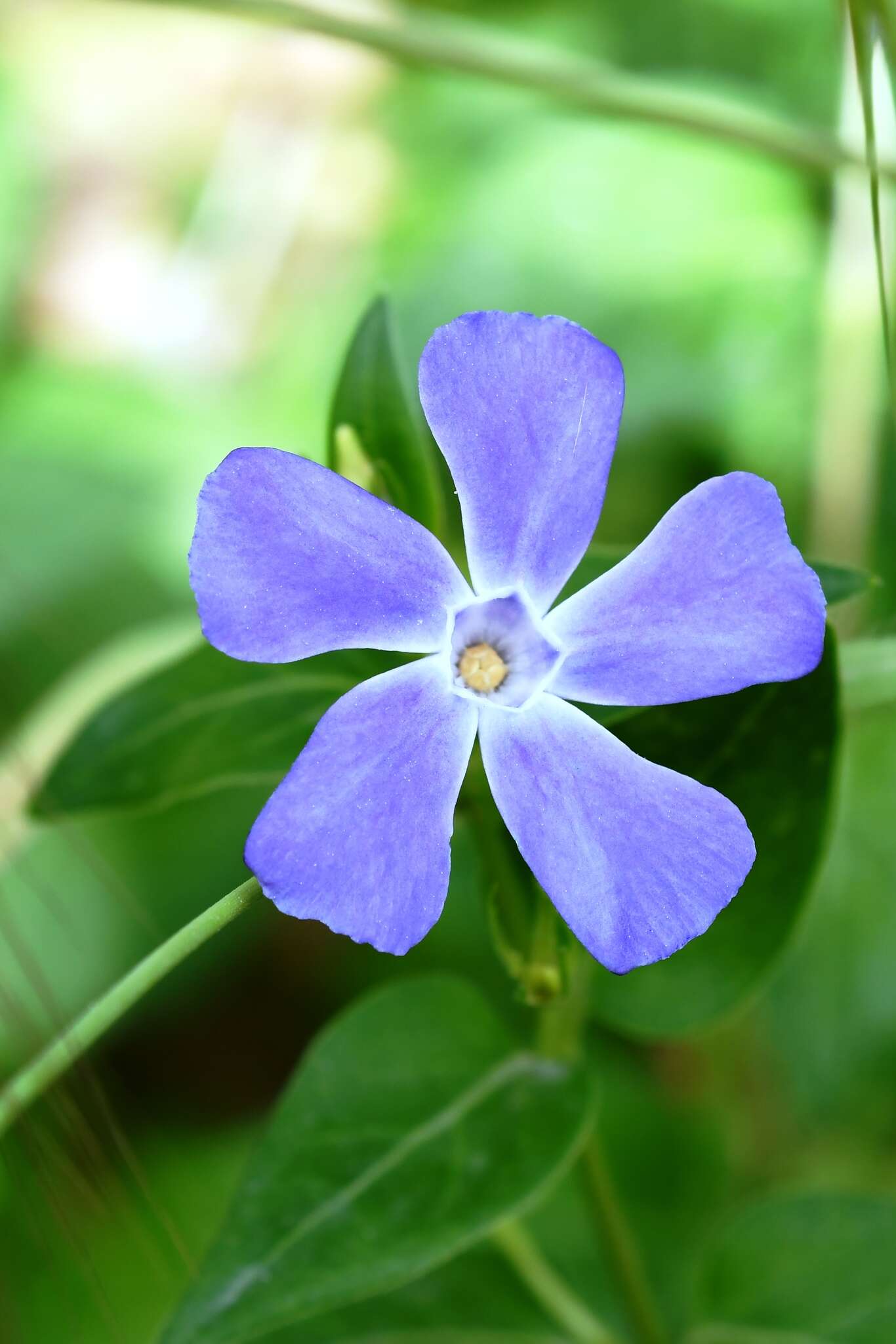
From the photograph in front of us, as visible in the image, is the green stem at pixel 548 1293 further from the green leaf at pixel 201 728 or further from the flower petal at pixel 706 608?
the flower petal at pixel 706 608

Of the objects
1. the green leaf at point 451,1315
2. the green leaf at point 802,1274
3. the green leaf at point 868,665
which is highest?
the green leaf at point 868,665

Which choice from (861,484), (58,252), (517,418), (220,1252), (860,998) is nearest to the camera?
(517,418)

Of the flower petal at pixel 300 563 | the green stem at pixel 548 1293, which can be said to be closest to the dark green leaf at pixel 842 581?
the flower petal at pixel 300 563

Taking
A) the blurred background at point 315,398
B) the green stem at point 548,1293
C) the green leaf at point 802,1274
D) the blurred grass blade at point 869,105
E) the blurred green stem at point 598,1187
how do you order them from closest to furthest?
the blurred grass blade at point 869,105 → the blurred green stem at point 598,1187 → the green leaf at point 802,1274 → the green stem at point 548,1293 → the blurred background at point 315,398

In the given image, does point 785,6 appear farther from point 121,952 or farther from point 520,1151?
point 520,1151

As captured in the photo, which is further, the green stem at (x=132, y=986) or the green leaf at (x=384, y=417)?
the green leaf at (x=384, y=417)

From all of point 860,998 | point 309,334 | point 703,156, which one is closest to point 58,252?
point 309,334
